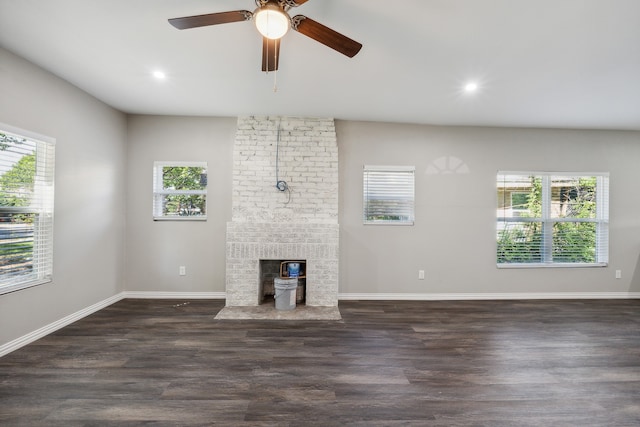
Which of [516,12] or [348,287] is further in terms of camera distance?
[348,287]

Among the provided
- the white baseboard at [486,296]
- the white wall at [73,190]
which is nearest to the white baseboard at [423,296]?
the white baseboard at [486,296]

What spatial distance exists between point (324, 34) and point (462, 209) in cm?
366

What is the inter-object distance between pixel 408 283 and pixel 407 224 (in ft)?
2.95

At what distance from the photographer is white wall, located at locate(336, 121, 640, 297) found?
4555 mm

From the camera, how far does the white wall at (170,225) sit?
4422 mm

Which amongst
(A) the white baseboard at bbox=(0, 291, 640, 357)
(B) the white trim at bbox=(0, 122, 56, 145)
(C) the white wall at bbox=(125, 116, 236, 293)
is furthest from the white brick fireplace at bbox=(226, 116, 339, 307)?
(B) the white trim at bbox=(0, 122, 56, 145)

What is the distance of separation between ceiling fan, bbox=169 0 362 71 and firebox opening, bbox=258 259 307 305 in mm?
2889

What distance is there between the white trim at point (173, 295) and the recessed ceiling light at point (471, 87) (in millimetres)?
4108

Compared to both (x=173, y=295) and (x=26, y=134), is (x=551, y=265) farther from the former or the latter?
(x=26, y=134)

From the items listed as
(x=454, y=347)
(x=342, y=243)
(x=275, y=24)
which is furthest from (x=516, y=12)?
(x=342, y=243)

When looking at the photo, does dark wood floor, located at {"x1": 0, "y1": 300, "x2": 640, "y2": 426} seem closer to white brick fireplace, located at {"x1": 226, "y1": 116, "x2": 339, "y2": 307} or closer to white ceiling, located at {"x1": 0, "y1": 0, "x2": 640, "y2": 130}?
white brick fireplace, located at {"x1": 226, "y1": 116, "x2": 339, "y2": 307}

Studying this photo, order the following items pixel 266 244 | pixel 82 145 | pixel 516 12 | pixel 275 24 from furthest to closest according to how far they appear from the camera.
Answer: pixel 266 244
pixel 82 145
pixel 516 12
pixel 275 24

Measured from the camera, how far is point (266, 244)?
4172mm

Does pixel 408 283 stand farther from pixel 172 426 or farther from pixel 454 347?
pixel 172 426
